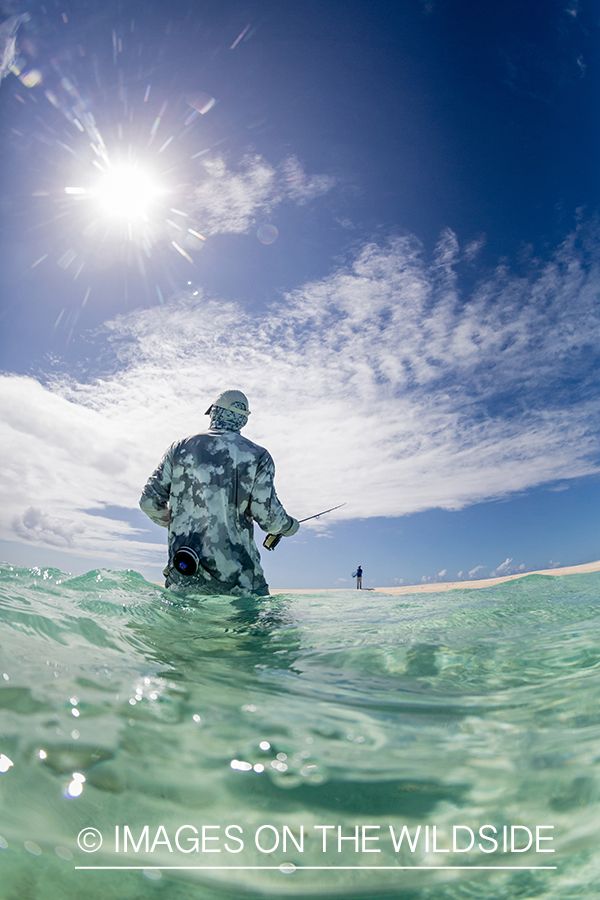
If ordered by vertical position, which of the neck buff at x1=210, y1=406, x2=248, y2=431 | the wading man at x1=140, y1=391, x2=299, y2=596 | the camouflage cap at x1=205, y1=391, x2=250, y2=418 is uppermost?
the camouflage cap at x1=205, y1=391, x2=250, y2=418

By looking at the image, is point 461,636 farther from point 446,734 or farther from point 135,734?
point 135,734

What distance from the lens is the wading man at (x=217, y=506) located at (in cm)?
Answer: 448

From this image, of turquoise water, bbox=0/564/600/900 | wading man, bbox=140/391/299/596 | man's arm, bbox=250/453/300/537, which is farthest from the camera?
man's arm, bbox=250/453/300/537

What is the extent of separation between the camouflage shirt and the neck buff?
93mm

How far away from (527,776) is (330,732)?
0.58 meters

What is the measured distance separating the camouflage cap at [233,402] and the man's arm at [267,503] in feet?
2.55

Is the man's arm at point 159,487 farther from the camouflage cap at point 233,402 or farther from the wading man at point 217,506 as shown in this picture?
the camouflage cap at point 233,402

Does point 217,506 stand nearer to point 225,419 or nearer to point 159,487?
point 159,487

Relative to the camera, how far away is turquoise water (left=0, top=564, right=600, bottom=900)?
914 mm

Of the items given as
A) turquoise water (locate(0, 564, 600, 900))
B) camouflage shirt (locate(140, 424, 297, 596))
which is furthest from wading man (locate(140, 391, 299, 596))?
turquoise water (locate(0, 564, 600, 900))

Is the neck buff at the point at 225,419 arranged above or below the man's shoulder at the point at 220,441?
above

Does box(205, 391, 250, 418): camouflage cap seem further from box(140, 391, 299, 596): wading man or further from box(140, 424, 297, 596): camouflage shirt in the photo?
box(140, 424, 297, 596): camouflage shirt

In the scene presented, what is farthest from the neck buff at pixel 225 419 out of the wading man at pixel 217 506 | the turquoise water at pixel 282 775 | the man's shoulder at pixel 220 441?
the turquoise water at pixel 282 775

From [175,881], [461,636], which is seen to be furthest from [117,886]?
[461,636]
